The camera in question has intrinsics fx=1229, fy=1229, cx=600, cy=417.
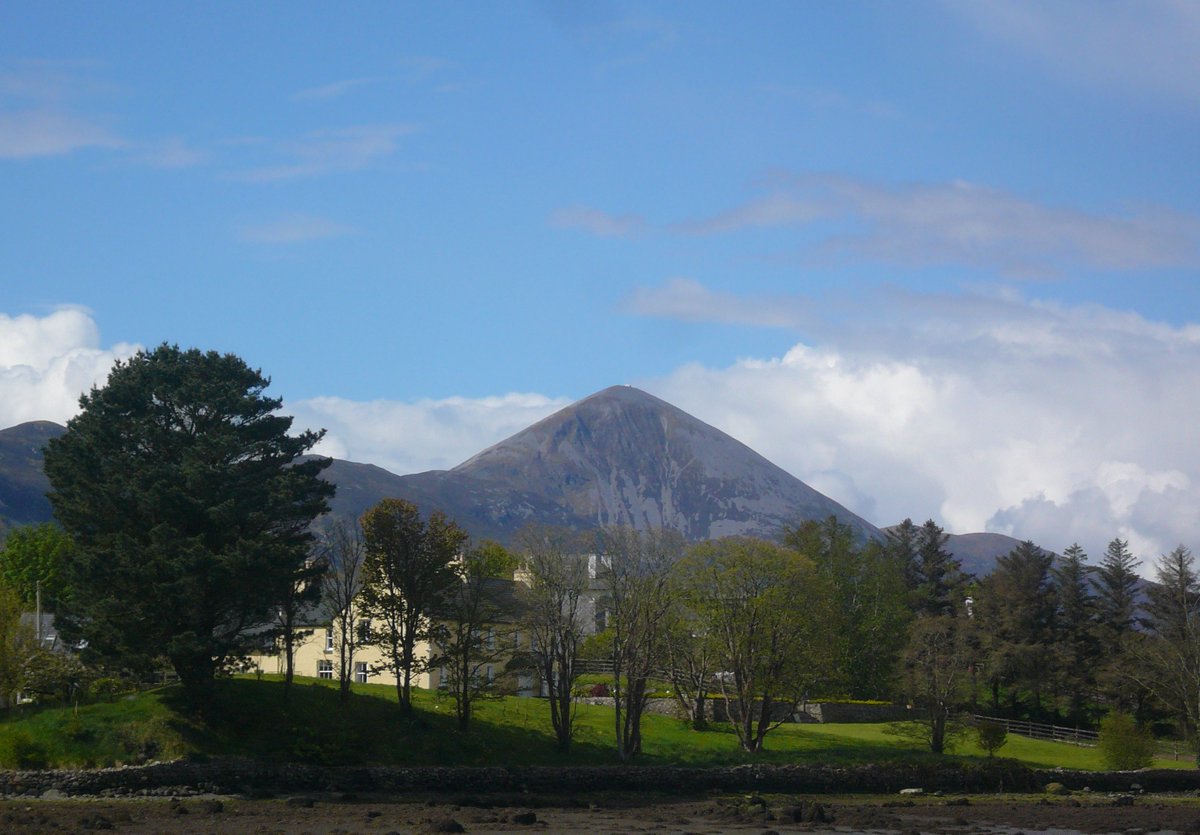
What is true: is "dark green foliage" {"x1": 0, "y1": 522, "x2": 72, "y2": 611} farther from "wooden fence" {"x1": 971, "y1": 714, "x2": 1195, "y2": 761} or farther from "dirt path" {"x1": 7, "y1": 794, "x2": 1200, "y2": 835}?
"wooden fence" {"x1": 971, "y1": 714, "x2": 1195, "y2": 761}

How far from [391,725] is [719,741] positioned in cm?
1778

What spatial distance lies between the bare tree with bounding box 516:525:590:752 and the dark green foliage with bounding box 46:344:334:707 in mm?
10422

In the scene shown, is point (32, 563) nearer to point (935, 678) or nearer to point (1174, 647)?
point (935, 678)

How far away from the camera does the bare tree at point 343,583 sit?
178ft

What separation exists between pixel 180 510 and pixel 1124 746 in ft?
155

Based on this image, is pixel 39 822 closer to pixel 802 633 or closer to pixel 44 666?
pixel 44 666

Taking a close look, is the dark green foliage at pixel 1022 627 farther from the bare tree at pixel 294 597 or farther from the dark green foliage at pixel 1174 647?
the bare tree at pixel 294 597

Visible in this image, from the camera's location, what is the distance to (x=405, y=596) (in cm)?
5634

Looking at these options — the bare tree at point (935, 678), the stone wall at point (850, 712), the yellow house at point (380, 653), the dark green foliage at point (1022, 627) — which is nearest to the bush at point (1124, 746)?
the bare tree at point (935, 678)

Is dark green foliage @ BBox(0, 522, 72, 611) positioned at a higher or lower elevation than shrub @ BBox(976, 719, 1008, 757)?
higher

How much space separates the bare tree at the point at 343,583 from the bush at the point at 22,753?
42.4 feet

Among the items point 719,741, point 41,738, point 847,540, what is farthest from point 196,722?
point 847,540

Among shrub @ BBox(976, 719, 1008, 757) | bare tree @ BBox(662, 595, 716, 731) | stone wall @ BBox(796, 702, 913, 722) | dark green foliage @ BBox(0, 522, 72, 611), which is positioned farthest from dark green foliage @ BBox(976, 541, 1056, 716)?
dark green foliage @ BBox(0, 522, 72, 611)

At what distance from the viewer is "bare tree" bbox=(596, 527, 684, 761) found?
5644 centimetres
